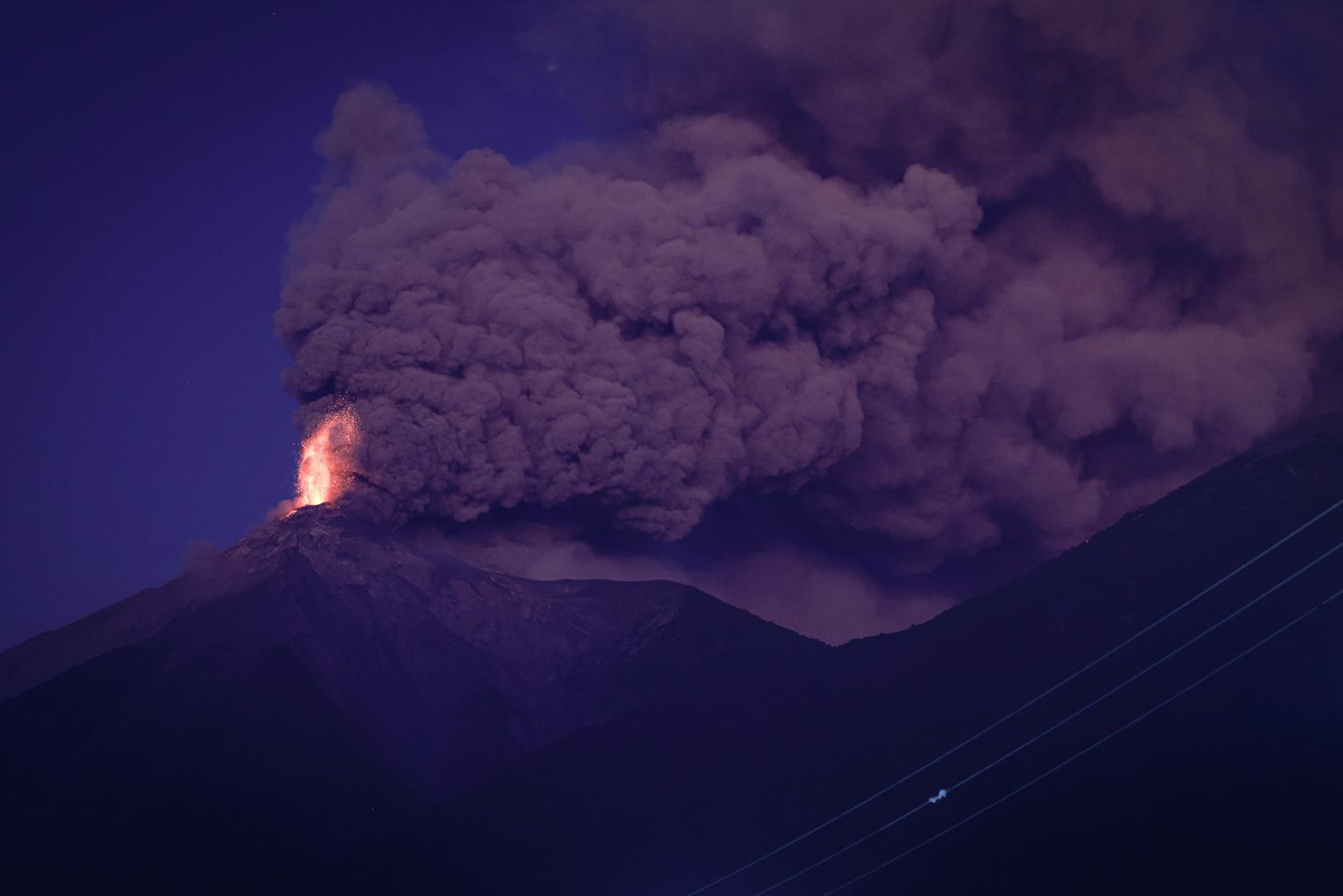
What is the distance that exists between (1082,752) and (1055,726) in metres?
1.21

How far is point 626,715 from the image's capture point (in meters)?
25.9

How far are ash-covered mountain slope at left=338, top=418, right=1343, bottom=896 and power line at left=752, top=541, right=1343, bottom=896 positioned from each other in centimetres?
14

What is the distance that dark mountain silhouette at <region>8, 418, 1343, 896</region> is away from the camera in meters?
20.6

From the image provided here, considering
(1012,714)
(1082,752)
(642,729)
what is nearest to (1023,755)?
(1082,752)

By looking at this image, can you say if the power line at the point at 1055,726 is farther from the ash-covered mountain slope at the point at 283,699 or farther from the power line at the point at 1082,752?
the ash-covered mountain slope at the point at 283,699

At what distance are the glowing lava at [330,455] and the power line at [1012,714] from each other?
10153mm

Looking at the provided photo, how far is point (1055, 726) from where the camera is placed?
23516 millimetres

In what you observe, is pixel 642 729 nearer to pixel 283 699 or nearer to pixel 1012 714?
pixel 283 699

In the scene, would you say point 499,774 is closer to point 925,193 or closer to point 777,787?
point 777,787

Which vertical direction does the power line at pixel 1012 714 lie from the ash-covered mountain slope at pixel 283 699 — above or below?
below

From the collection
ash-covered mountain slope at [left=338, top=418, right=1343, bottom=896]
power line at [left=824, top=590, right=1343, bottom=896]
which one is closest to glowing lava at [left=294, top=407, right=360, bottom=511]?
ash-covered mountain slope at [left=338, top=418, right=1343, bottom=896]

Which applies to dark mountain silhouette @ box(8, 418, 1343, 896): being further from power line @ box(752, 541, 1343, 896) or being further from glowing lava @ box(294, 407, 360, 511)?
glowing lava @ box(294, 407, 360, 511)

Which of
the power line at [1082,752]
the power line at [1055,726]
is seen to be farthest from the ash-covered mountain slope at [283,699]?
the power line at [1082,752]

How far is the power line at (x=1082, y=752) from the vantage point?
20344 mm
